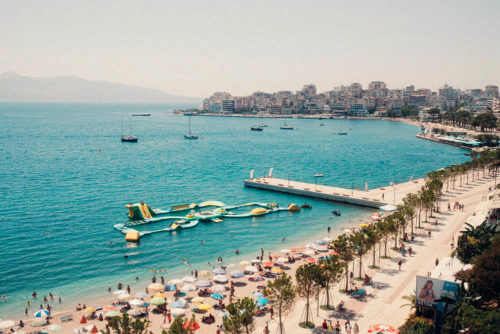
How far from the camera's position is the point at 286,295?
24484 millimetres

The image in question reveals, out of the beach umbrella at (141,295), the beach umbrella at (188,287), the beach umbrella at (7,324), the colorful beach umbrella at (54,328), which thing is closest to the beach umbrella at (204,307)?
the beach umbrella at (188,287)

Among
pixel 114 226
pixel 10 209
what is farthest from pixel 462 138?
pixel 10 209

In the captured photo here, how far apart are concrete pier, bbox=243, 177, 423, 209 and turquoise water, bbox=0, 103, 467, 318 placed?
2022mm

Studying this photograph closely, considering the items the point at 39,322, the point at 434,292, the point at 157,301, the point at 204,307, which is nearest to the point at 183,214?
the point at 157,301

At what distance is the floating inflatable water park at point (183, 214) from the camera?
5047 centimetres

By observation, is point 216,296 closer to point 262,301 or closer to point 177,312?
point 177,312

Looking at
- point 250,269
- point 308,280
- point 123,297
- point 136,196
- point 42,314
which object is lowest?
point 42,314

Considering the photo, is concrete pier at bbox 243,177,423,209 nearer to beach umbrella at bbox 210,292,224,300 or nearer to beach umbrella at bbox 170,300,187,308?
beach umbrella at bbox 210,292,224,300

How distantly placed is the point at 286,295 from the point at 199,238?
25393 mm

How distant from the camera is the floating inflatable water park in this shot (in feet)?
166

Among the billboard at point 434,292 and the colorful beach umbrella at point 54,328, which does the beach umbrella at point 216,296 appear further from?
the billboard at point 434,292

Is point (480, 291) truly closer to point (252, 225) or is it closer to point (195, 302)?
point (195, 302)

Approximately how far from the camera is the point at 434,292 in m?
23.7

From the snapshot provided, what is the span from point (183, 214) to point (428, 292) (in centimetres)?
3940
